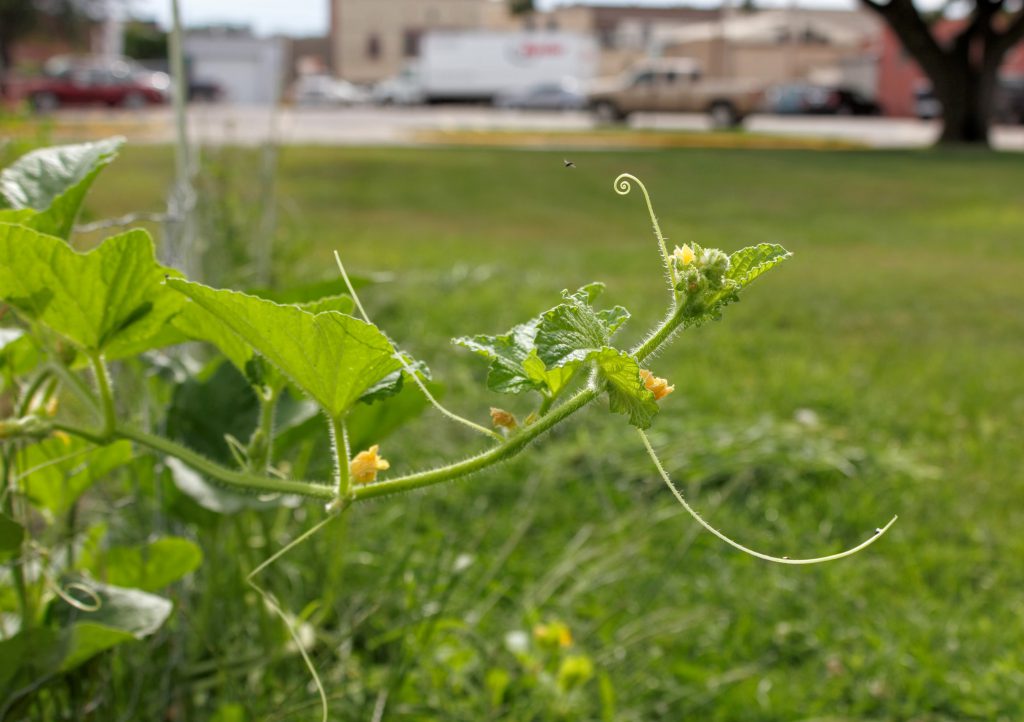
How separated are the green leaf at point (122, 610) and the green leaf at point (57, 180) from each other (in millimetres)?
292

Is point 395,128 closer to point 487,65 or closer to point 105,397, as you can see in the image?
point 487,65

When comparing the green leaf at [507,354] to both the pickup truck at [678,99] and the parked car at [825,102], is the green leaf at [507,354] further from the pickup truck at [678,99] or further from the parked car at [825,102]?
the parked car at [825,102]

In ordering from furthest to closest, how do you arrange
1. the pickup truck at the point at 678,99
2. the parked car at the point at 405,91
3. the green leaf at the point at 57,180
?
the parked car at the point at 405,91 < the pickup truck at the point at 678,99 < the green leaf at the point at 57,180

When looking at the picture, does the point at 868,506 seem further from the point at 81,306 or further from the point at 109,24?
the point at 109,24

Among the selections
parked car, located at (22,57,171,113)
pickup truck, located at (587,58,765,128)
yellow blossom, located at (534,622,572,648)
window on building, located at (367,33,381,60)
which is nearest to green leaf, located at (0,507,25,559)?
yellow blossom, located at (534,622,572,648)

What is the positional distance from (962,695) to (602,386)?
4.49ft

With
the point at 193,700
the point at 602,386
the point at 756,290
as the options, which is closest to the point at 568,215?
the point at 756,290

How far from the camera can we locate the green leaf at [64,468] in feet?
3.01

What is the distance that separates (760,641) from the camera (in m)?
1.79

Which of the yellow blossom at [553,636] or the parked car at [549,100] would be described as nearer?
the yellow blossom at [553,636]

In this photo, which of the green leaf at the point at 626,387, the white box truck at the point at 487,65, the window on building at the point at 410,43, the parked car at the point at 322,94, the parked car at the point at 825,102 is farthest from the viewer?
the window on building at the point at 410,43

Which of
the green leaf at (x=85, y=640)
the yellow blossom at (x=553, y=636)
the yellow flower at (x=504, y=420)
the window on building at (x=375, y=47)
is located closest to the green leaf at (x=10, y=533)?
the green leaf at (x=85, y=640)

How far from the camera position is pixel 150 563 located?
1.00 meters

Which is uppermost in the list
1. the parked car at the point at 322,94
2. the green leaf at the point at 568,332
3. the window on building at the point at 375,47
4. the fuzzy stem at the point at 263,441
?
the green leaf at the point at 568,332
